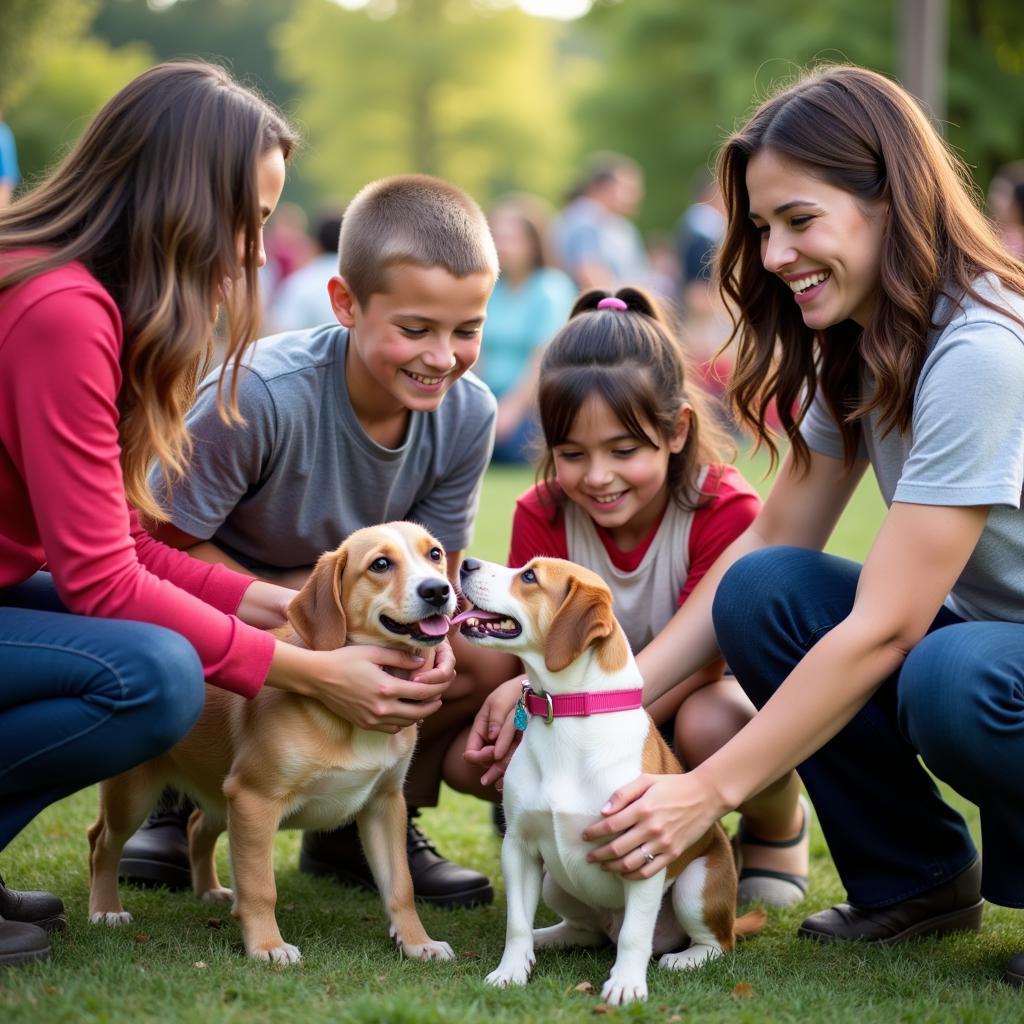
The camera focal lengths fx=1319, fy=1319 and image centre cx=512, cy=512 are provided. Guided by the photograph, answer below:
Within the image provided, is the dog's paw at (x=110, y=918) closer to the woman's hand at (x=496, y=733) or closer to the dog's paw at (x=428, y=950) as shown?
the dog's paw at (x=428, y=950)

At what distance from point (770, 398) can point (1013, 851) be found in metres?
1.28

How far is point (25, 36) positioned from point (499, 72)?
87.2ft

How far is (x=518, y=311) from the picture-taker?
492 inches

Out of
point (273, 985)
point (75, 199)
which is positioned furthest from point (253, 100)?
point (273, 985)

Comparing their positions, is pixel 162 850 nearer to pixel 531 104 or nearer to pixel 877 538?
pixel 877 538

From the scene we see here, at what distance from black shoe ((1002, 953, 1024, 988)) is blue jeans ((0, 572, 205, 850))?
76.1 inches

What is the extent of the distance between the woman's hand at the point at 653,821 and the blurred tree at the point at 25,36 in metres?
30.2

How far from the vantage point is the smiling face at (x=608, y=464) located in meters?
3.73

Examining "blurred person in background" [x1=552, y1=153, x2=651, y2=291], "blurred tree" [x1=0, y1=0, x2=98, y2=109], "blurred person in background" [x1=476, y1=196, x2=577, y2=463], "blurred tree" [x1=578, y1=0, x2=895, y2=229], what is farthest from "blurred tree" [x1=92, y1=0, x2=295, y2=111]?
"blurred person in background" [x1=476, y1=196, x2=577, y2=463]

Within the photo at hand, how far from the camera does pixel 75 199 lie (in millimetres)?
2994

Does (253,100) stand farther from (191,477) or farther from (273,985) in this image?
(273,985)

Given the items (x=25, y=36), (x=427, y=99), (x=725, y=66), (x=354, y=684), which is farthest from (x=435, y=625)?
(x=427, y=99)

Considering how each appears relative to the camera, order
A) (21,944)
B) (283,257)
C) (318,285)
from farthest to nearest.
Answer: (283,257)
(318,285)
(21,944)

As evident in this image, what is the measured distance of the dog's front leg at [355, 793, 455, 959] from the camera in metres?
3.22
